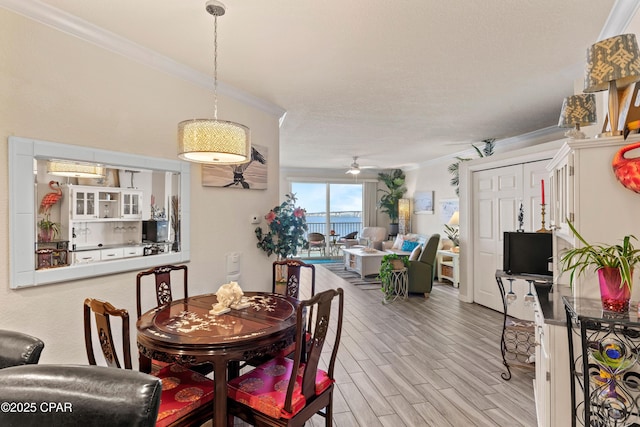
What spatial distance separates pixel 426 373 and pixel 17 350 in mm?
2857

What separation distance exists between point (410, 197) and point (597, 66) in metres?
7.57

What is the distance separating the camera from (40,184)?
2098 mm

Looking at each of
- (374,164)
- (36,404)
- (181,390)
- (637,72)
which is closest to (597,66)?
(637,72)

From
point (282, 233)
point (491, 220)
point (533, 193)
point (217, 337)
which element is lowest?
point (217, 337)

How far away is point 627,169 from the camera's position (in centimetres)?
152

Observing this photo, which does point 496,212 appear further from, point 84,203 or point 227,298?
point 84,203

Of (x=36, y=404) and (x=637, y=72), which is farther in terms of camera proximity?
(x=637, y=72)

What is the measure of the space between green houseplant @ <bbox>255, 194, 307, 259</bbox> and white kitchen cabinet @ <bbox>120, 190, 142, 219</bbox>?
4.25 feet

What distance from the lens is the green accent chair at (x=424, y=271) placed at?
18.0 ft

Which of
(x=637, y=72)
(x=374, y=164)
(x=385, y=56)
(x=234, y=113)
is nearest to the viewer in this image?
(x=637, y=72)

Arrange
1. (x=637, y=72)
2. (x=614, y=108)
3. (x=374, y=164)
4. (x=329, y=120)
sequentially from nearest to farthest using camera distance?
(x=637, y=72) < (x=614, y=108) < (x=329, y=120) < (x=374, y=164)

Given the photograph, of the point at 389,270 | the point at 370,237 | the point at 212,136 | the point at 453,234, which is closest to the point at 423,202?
the point at 453,234

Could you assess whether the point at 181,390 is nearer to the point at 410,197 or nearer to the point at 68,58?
the point at 68,58

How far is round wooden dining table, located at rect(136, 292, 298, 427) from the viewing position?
1.61 metres
